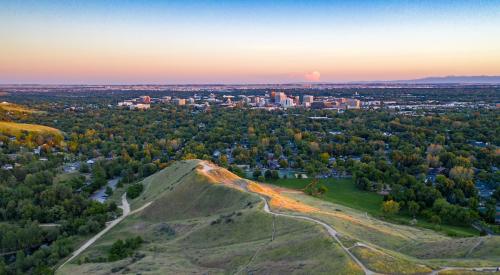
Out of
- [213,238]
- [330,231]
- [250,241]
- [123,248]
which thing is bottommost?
[123,248]

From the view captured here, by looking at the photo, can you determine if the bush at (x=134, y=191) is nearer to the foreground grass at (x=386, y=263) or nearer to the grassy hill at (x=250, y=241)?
the grassy hill at (x=250, y=241)

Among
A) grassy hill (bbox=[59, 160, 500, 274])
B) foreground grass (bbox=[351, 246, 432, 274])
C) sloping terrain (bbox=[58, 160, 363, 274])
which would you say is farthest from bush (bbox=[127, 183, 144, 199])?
foreground grass (bbox=[351, 246, 432, 274])

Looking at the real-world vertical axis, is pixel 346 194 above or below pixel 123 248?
below

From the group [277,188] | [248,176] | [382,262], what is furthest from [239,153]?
[382,262]

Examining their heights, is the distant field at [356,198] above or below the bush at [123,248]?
below

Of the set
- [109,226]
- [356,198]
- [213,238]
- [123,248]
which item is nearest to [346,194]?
[356,198]

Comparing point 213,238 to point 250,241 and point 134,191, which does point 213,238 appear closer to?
point 250,241

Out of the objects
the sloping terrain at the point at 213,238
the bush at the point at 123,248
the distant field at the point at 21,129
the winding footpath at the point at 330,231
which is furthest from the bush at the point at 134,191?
the distant field at the point at 21,129
